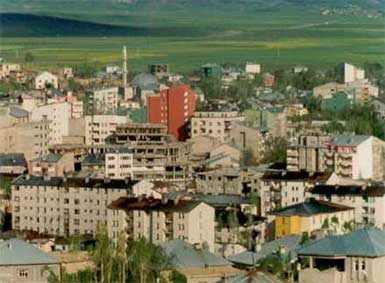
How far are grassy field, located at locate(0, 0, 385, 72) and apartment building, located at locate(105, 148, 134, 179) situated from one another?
10.3 m

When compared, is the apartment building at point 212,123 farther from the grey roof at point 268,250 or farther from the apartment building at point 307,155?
the grey roof at point 268,250

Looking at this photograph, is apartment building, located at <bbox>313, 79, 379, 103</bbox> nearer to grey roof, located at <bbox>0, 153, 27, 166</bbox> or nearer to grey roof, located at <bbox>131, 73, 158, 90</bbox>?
grey roof, located at <bbox>131, 73, 158, 90</bbox>

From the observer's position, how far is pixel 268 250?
289 inches

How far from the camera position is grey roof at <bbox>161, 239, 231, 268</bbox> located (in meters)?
6.65

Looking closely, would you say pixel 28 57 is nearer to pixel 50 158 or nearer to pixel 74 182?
pixel 50 158

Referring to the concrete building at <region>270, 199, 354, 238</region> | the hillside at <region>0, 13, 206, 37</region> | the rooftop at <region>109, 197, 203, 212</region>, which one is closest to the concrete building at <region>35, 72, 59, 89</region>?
the hillside at <region>0, 13, 206, 37</region>

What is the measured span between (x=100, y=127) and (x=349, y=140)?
111 inches

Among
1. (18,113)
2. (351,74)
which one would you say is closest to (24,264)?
(18,113)

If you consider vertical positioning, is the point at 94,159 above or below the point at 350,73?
above

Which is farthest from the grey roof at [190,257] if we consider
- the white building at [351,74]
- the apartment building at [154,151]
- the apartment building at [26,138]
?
the white building at [351,74]

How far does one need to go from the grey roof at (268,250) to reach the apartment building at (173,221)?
0.91 meters

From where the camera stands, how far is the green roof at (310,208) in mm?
8633

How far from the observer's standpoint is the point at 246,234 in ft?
28.4

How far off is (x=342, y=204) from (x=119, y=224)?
44.5 inches
